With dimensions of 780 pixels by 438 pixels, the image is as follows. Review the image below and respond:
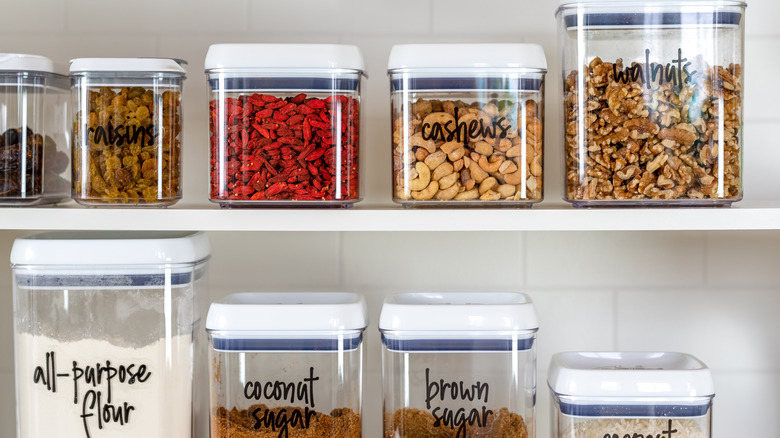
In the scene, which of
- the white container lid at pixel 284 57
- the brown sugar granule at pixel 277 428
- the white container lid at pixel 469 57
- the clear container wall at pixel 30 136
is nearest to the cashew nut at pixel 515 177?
the white container lid at pixel 469 57

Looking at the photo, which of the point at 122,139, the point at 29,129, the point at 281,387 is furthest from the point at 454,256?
the point at 29,129

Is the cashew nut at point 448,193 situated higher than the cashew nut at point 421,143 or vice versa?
the cashew nut at point 421,143

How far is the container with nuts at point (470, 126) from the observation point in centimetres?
90

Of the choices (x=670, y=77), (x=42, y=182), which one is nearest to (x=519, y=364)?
(x=670, y=77)

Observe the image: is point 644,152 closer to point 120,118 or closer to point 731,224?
point 731,224

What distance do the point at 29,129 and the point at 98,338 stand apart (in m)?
0.28

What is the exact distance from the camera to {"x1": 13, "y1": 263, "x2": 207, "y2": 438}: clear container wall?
90cm

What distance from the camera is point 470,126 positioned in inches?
35.5

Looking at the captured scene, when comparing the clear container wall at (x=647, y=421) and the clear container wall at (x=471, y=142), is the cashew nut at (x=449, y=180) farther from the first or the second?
the clear container wall at (x=647, y=421)

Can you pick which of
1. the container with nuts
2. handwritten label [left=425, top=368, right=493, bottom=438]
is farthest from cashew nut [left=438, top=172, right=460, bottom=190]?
handwritten label [left=425, top=368, right=493, bottom=438]

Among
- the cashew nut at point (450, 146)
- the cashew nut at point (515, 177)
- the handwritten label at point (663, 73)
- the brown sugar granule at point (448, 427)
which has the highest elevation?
the handwritten label at point (663, 73)

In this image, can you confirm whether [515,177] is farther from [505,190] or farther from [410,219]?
[410,219]

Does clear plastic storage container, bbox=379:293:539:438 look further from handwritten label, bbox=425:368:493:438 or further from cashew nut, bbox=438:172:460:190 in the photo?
cashew nut, bbox=438:172:460:190

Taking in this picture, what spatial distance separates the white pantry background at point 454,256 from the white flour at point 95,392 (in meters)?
0.28
